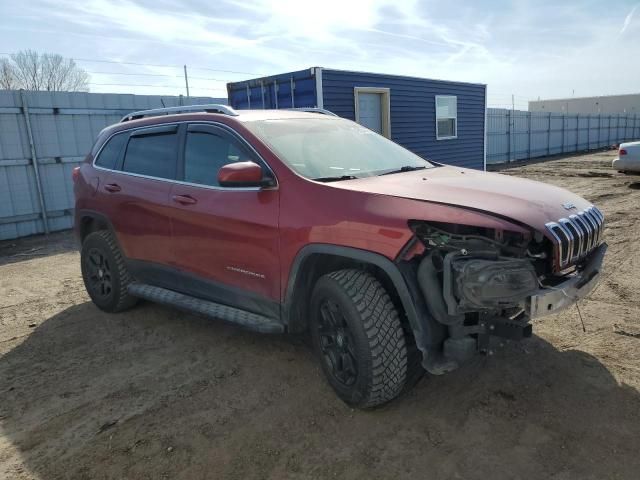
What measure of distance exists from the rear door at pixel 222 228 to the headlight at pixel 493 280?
121cm

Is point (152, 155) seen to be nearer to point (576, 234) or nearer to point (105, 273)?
point (105, 273)

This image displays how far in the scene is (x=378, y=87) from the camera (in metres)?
11.8

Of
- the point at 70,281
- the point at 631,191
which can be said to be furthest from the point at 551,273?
the point at 631,191

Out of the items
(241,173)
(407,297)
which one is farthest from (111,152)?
(407,297)

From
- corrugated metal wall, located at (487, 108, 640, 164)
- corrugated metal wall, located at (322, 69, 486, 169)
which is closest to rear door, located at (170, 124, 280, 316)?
corrugated metal wall, located at (322, 69, 486, 169)

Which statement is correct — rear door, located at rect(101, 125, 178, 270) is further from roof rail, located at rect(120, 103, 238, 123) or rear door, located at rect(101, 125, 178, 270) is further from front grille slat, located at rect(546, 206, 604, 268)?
front grille slat, located at rect(546, 206, 604, 268)

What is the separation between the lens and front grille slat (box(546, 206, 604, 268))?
2689mm

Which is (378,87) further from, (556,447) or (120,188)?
(556,447)

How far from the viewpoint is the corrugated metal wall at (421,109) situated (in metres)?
10.7

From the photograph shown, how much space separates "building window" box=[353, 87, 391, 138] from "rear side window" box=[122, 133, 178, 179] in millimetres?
7294

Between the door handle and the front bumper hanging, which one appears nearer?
the front bumper hanging

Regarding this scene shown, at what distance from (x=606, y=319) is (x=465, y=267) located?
232cm

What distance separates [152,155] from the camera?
4.38 m

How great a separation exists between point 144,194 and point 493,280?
2980mm
